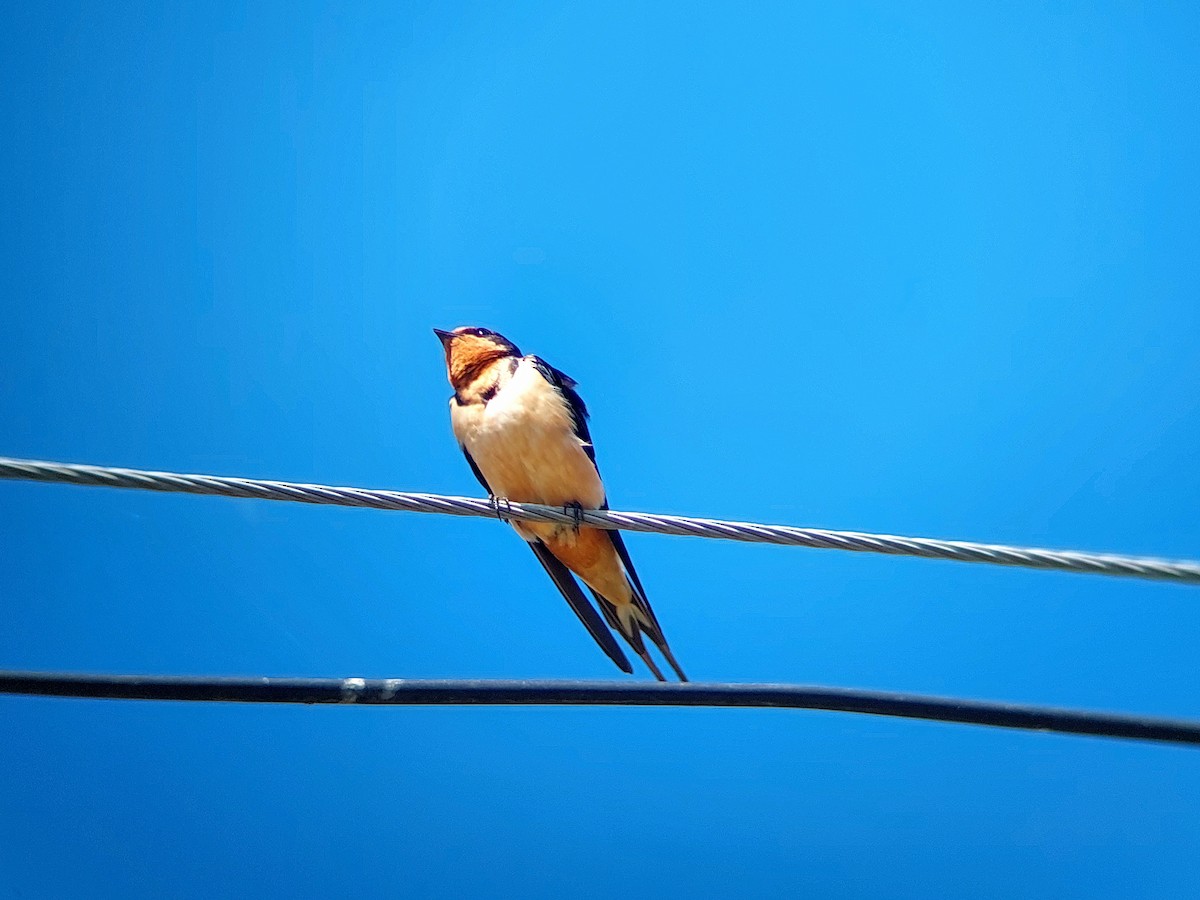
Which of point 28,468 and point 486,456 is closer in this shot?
point 28,468

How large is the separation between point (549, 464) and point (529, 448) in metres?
0.10

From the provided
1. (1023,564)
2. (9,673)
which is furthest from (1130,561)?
(9,673)

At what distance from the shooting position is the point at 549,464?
4.18 metres

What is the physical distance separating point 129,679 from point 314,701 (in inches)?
13.5

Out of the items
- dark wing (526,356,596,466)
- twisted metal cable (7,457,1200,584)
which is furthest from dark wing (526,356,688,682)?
twisted metal cable (7,457,1200,584)

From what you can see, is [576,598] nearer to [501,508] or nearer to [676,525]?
[501,508]

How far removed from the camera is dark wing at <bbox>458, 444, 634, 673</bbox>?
421 cm

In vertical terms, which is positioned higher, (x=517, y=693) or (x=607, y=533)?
(x=607, y=533)

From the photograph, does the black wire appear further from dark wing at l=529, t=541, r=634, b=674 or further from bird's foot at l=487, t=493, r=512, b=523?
dark wing at l=529, t=541, r=634, b=674

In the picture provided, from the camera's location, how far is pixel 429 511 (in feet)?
8.45

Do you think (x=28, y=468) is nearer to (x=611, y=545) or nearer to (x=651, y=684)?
(x=651, y=684)

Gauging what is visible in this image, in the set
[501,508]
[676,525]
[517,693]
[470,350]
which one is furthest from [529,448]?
[517,693]

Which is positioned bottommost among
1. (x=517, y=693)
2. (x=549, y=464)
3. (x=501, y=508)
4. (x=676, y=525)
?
(x=517, y=693)

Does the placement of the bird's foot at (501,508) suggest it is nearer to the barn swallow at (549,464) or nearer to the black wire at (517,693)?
the barn swallow at (549,464)
